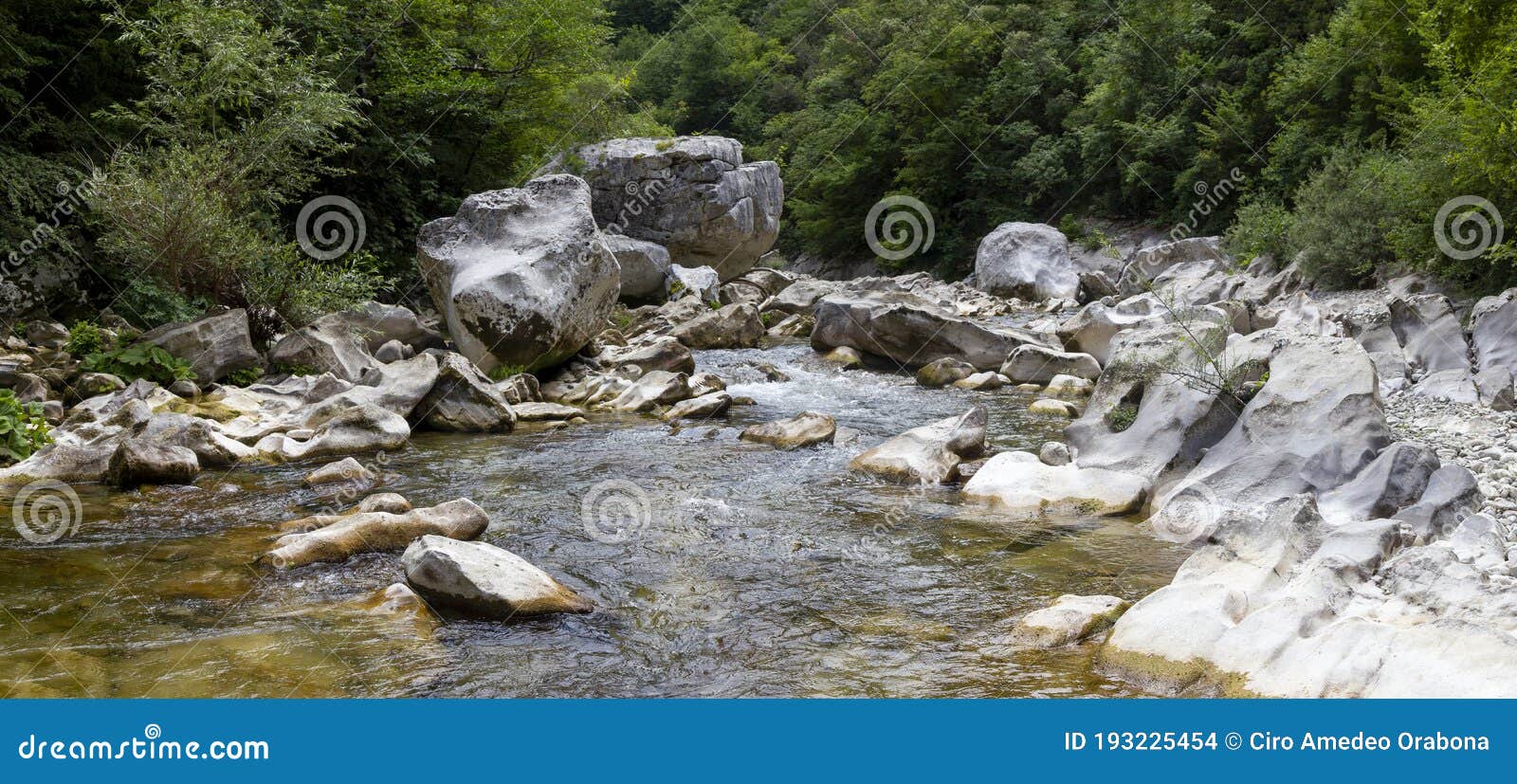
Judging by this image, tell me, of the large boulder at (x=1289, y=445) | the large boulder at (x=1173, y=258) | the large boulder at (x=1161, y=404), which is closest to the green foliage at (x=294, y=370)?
the large boulder at (x=1161, y=404)

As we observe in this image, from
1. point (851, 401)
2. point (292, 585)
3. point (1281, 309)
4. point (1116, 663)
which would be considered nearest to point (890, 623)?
point (1116, 663)

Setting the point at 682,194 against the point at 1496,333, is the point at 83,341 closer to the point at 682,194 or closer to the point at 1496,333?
the point at 1496,333

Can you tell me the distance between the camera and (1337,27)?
22656 millimetres

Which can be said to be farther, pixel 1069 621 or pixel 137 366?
pixel 137 366

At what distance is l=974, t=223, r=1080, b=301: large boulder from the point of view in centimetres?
2677

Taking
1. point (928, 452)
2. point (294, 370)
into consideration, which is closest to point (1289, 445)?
point (928, 452)

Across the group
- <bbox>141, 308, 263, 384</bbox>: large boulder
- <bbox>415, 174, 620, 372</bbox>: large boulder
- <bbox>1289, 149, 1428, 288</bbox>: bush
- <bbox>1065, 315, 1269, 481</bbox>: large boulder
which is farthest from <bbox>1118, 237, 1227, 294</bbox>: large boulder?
<bbox>141, 308, 263, 384</bbox>: large boulder

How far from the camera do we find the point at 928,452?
358 inches

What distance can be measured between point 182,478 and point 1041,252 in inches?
915

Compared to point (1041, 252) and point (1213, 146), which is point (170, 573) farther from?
point (1213, 146)

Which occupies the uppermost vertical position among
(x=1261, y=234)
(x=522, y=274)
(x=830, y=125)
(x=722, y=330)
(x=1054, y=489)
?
(x=830, y=125)

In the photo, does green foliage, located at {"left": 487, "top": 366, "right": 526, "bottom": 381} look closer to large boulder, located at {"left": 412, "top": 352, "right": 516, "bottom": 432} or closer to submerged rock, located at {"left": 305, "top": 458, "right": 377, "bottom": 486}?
large boulder, located at {"left": 412, "top": 352, "right": 516, "bottom": 432}

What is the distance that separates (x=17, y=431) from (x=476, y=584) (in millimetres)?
6145

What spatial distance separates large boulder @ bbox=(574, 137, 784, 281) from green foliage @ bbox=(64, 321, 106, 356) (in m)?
13.9
